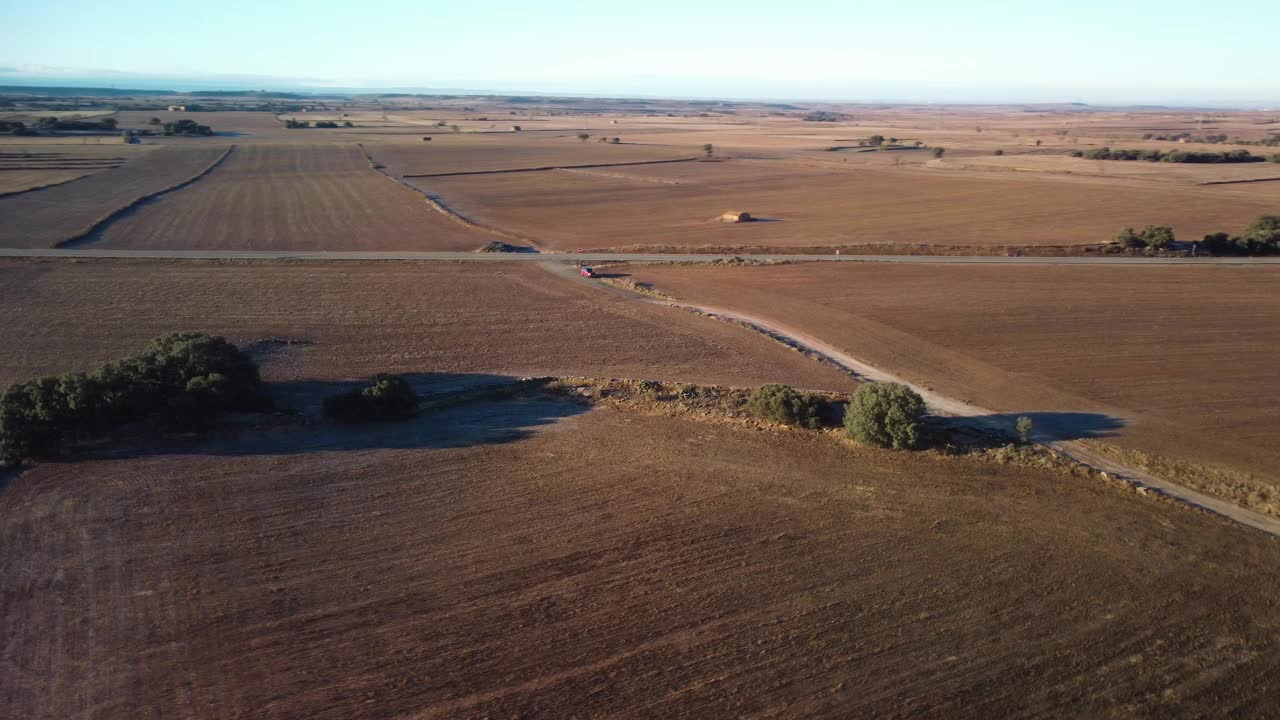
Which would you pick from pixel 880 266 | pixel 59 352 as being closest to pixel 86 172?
pixel 59 352

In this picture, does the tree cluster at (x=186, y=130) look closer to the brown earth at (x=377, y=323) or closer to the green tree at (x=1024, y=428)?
the brown earth at (x=377, y=323)

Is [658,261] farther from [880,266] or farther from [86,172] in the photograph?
[86,172]

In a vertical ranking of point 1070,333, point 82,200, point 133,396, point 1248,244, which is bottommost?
point 133,396

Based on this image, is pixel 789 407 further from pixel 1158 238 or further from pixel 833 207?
pixel 833 207

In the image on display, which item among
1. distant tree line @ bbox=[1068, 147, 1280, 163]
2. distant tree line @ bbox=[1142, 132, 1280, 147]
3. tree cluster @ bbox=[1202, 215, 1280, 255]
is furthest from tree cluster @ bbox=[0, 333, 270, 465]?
distant tree line @ bbox=[1142, 132, 1280, 147]

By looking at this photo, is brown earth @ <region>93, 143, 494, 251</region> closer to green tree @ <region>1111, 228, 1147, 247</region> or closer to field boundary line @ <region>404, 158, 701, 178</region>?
field boundary line @ <region>404, 158, 701, 178</region>

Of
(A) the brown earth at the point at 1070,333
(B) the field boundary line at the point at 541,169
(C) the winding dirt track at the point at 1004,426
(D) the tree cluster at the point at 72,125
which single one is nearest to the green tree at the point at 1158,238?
(A) the brown earth at the point at 1070,333

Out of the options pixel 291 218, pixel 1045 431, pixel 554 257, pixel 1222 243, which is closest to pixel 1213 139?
pixel 1222 243
